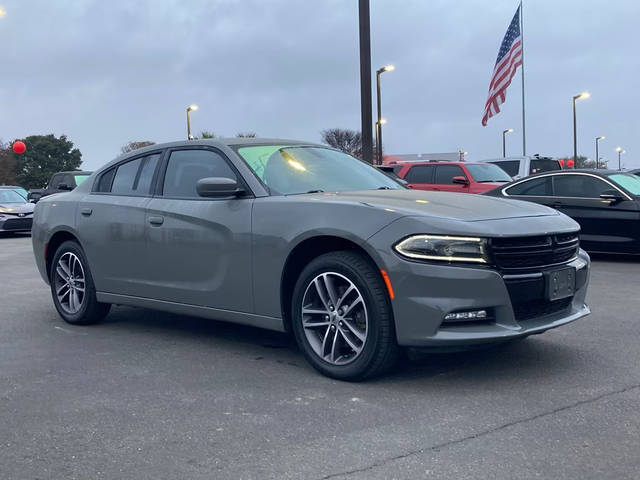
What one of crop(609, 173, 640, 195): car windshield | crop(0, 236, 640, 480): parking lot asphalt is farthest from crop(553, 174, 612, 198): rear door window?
crop(0, 236, 640, 480): parking lot asphalt

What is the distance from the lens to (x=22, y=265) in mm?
12141

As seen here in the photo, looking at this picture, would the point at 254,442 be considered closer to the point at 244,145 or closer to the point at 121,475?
the point at 121,475

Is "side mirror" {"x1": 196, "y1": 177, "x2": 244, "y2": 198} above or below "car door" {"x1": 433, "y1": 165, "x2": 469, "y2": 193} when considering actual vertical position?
above

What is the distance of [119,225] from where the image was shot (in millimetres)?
6152

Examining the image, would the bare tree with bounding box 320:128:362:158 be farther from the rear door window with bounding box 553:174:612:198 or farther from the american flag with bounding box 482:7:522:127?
the rear door window with bounding box 553:174:612:198

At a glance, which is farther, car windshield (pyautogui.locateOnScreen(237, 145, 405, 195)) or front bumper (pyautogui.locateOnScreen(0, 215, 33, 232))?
front bumper (pyautogui.locateOnScreen(0, 215, 33, 232))

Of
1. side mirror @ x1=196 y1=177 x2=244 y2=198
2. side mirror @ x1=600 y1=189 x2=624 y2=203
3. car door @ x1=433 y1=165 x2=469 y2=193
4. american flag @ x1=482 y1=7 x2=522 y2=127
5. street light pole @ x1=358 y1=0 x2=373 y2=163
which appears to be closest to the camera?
side mirror @ x1=196 y1=177 x2=244 y2=198

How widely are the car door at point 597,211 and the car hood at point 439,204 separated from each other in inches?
257

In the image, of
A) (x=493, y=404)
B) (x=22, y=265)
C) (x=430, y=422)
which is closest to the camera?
(x=430, y=422)

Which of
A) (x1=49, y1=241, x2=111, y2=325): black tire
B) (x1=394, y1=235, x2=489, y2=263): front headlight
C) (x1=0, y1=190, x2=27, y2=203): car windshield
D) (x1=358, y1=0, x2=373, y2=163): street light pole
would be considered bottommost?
(x1=49, y1=241, x2=111, y2=325): black tire

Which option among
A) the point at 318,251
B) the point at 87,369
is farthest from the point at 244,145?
the point at 87,369

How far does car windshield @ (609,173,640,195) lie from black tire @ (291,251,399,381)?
7936 millimetres

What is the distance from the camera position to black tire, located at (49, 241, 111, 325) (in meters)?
6.55

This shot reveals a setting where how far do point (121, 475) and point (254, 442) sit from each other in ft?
2.08
